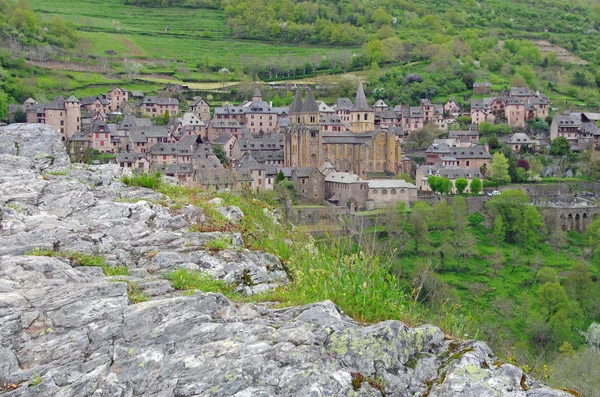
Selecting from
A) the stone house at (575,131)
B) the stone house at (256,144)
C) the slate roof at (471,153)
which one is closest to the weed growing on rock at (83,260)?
the stone house at (256,144)

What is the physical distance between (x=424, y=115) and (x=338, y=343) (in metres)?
82.3

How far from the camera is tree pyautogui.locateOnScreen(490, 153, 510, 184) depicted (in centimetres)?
7044

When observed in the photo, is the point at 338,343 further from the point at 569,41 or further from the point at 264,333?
the point at 569,41

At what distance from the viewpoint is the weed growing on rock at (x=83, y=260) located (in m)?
8.34

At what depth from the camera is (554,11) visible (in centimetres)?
15600

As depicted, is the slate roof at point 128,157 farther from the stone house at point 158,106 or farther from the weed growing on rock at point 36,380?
the weed growing on rock at point 36,380

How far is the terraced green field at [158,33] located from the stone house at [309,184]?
4494cm

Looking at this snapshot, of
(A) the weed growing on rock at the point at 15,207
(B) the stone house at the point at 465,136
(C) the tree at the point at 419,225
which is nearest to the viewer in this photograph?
(A) the weed growing on rock at the point at 15,207

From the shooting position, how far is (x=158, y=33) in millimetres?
119438

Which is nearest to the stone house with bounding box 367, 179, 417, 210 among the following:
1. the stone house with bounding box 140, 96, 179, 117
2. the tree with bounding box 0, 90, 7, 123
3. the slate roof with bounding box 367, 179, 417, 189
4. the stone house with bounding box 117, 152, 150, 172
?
the slate roof with bounding box 367, 179, 417, 189

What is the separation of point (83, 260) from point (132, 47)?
4154 inches

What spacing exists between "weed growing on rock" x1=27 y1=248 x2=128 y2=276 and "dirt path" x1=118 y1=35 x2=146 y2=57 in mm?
101077

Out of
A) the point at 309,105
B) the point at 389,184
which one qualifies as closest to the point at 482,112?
the point at 309,105

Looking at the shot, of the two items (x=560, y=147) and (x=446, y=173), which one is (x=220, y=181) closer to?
(x=446, y=173)
